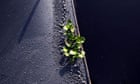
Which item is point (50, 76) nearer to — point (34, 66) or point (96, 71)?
point (34, 66)

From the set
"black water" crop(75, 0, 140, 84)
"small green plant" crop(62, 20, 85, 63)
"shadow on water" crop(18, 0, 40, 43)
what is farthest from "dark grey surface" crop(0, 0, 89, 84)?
"black water" crop(75, 0, 140, 84)

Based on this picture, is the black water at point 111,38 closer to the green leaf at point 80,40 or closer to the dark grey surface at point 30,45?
the green leaf at point 80,40

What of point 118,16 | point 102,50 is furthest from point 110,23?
point 102,50

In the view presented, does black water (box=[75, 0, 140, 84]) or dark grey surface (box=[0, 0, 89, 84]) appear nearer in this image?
dark grey surface (box=[0, 0, 89, 84])

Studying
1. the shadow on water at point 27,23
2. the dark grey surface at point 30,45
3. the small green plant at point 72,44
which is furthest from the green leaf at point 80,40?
the shadow on water at point 27,23

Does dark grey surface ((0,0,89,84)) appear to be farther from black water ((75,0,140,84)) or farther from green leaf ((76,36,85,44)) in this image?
black water ((75,0,140,84))

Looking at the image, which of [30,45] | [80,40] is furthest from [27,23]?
[80,40]
